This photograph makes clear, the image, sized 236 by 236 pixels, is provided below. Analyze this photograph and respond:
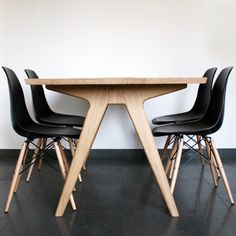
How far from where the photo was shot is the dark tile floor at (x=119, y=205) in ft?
4.88

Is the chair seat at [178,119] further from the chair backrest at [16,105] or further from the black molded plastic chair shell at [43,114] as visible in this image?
the chair backrest at [16,105]

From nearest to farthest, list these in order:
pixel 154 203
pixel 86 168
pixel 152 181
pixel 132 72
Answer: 1. pixel 154 203
2. pixel 152 181
3. pixel 86 168
4. pixel 132 72

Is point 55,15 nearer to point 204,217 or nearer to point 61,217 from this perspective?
point 61,217

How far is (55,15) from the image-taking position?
272cm

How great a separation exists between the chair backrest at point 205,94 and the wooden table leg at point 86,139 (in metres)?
1.07

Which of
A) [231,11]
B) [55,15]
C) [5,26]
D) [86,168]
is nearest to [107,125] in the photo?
[86,168]

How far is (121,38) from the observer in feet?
8.96

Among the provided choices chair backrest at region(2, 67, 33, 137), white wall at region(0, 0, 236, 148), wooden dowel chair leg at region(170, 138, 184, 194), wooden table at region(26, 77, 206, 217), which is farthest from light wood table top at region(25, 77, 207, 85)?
white wall at region(0, 0, 236, 148)

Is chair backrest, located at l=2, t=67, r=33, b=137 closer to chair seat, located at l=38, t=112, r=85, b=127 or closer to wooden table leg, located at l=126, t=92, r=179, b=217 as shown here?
chair seat, located at l=38, t=112, r=85, b=127

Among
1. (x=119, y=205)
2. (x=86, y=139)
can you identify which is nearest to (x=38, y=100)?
(x=86, y=139)

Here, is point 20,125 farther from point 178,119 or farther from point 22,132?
point 178,119

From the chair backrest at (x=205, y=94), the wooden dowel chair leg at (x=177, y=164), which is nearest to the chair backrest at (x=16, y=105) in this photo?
the wooden dowel chair leg at (x=177, y=164)

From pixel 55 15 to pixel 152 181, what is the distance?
198 cm

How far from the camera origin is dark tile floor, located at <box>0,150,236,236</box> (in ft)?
4.88
